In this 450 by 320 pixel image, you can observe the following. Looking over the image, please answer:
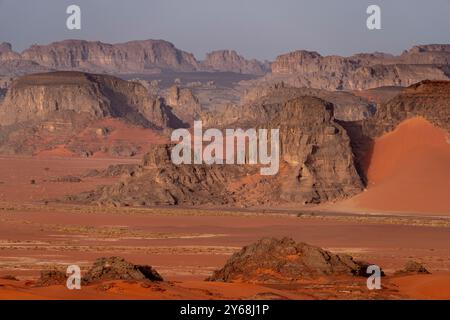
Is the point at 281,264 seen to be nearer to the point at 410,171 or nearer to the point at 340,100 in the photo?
the point at 410,171

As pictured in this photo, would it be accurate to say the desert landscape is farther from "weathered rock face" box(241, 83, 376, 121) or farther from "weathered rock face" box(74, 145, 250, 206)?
"weathered rock face" box(241, 83, 376, 121)

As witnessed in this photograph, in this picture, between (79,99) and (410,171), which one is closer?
(410,171)

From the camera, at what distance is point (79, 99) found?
168 m

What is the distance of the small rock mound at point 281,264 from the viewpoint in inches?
1214

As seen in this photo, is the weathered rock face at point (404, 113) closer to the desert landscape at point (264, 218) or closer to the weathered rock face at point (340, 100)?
the desert landscape at point (264, 218)

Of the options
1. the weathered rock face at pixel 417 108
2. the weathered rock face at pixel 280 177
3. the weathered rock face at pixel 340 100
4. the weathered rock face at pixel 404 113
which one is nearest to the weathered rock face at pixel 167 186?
the weathered rock face at pixel 280 177

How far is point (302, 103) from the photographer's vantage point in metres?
78.2

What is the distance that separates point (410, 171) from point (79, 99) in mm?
102285

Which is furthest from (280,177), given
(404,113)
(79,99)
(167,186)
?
(79,99)

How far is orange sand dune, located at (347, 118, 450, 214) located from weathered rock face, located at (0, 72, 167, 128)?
302 feet

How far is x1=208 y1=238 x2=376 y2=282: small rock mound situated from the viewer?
30.8m

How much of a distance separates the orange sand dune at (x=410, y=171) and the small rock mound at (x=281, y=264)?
3747cm

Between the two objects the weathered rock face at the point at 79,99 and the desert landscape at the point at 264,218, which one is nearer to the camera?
the desert landscape at the point at 264,218
